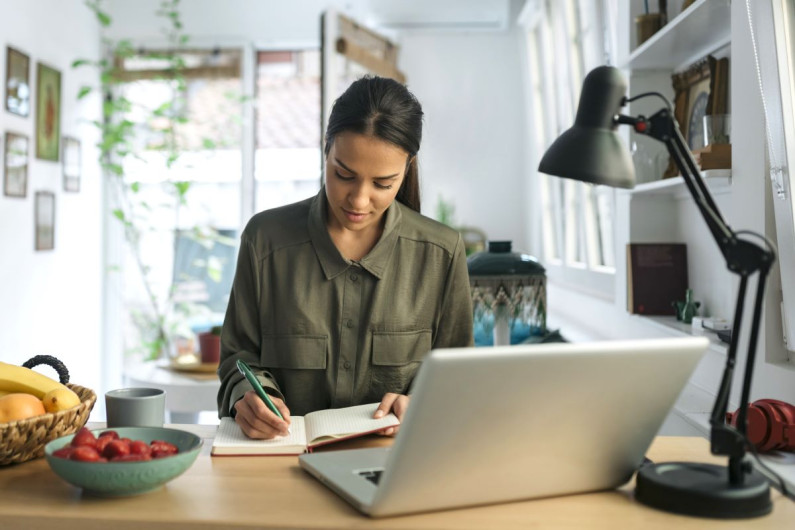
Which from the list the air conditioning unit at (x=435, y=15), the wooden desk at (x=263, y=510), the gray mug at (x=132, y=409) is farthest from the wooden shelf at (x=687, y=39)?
the air conditioning unit at (x=435, y=15)

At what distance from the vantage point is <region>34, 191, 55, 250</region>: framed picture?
14.8ft

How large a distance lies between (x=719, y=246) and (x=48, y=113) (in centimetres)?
426

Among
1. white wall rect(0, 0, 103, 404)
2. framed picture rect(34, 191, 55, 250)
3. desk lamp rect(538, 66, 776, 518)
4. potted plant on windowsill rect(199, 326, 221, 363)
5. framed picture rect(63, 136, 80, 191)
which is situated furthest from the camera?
framed picture rect(63, 136, 80, 191)

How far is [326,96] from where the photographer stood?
420 cm

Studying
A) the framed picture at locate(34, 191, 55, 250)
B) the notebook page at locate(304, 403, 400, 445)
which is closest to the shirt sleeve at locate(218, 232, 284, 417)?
the notebook page at locate(304, 403, 400, 445)

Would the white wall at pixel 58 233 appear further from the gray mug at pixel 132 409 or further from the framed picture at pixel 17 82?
the gray mug at pixel 132 409

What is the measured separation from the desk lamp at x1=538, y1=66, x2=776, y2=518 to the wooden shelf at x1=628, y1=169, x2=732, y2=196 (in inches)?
27.5

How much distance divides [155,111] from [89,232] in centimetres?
84

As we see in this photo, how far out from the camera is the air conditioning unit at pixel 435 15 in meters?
5.45

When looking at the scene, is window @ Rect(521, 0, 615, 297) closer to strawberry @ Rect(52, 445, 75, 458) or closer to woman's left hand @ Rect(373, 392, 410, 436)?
woman's left hand @ Rect(373, 392, 410, 436)

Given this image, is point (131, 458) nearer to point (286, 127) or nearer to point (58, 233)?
point (58, 233)

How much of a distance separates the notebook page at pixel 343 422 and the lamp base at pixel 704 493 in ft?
1.52

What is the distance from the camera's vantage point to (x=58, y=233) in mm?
4812

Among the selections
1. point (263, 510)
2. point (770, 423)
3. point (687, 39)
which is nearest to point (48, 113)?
point (687, 39)
